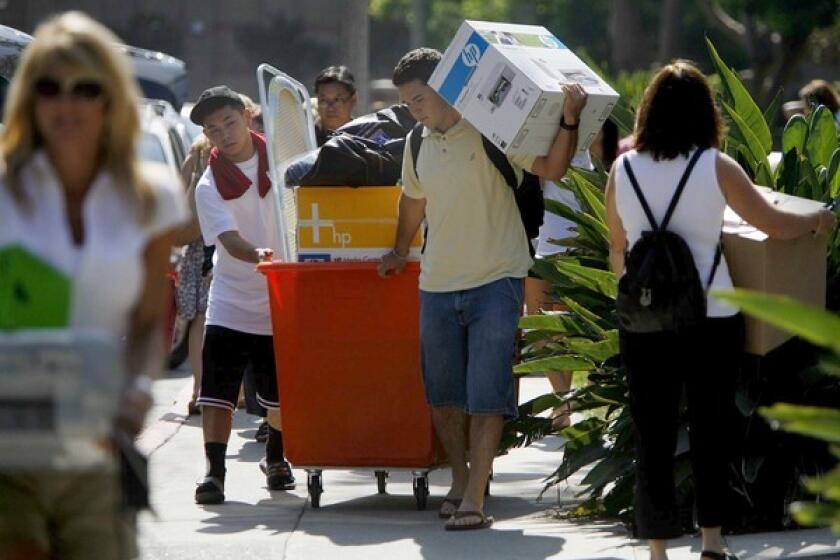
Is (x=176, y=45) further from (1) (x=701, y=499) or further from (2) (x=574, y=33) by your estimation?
(1) (x=701, y=499)

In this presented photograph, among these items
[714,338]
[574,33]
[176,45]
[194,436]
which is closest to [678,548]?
[714,338]

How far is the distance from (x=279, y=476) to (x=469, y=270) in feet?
5.80

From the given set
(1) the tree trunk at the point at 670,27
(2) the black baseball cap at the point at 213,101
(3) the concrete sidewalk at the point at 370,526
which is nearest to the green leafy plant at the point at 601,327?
(3) the concrete sidewalk at the point at 370,526

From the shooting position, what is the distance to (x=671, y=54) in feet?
132

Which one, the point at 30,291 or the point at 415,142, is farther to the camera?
the point at 415,142

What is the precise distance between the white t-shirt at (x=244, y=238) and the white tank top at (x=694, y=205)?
262 centimetres

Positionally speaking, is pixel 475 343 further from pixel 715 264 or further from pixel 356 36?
pixel 356 36

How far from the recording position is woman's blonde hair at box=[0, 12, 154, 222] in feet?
12.0

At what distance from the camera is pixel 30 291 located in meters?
3.59

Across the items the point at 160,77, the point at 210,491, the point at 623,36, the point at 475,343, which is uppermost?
the point at 623,36

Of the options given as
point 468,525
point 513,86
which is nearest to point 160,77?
point 468,525

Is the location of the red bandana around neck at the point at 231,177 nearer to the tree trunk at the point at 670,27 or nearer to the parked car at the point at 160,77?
the parked car at the point at 160,77

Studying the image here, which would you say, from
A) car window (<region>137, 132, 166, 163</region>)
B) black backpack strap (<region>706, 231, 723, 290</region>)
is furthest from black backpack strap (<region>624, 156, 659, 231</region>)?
car window (<region>137, 132, 166, 163</region>)

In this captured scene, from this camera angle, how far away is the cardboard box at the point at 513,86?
21.4 feet
